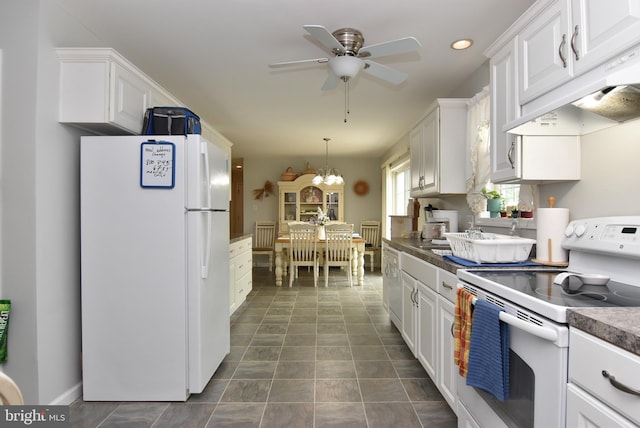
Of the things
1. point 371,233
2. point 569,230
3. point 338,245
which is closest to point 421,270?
point 569,230

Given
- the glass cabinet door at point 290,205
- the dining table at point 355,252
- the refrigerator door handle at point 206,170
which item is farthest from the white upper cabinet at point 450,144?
the glass cabinet door at point 290,205

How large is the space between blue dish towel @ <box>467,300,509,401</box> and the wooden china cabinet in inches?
222

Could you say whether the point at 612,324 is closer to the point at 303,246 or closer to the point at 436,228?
the point at 436,228

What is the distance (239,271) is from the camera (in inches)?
150

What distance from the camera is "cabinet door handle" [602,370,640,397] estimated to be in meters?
0.69

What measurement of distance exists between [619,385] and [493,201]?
5.88ft

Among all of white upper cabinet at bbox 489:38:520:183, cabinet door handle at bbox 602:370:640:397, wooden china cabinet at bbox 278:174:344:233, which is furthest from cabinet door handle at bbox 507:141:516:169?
wooden china cabinet at bbox 278:174:344:233

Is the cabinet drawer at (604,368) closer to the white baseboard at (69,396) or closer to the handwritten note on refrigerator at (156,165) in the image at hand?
the handwritten note on refrigerator at (156,165)

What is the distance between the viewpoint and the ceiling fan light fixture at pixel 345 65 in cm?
207

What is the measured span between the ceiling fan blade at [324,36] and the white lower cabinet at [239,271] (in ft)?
7.20

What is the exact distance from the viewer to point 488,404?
4.20 feet

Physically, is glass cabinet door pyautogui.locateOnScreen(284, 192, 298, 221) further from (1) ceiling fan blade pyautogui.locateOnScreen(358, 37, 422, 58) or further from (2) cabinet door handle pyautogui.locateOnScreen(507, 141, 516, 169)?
(2) cabinet door handle pyautogui.locateOnScreen(507, 141, 516, 169)

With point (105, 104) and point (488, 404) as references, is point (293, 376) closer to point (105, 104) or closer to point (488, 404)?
point (488, 404)

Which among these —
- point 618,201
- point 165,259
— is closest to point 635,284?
point 618,201
